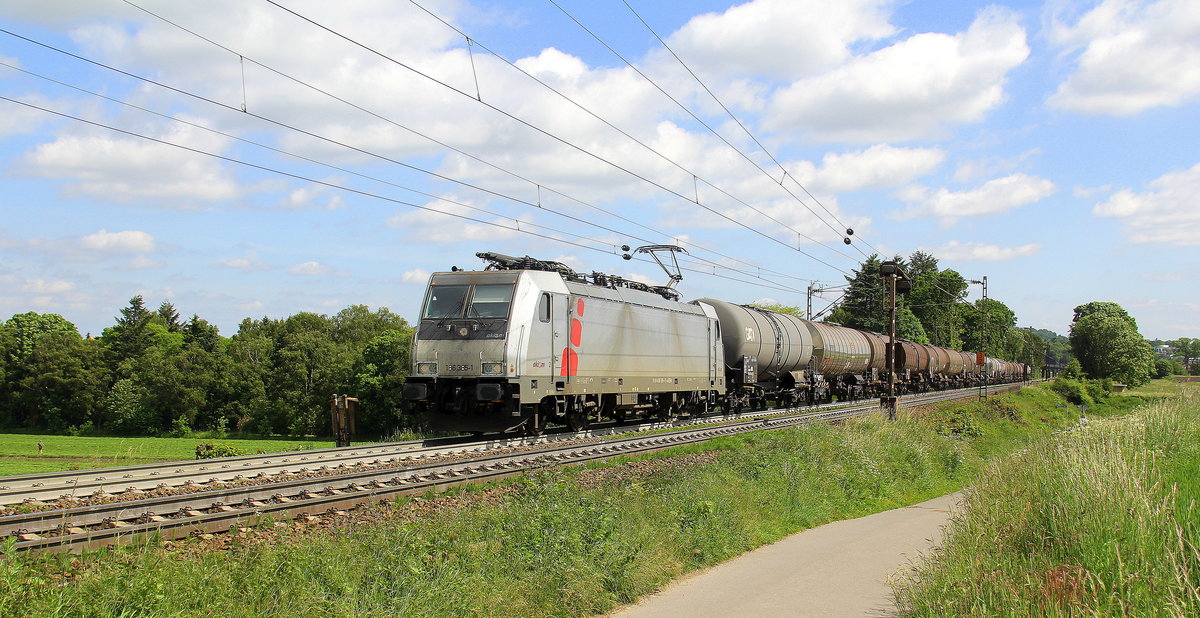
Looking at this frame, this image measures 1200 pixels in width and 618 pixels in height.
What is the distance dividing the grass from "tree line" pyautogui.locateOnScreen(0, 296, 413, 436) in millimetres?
48152

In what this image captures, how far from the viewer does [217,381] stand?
261 feet

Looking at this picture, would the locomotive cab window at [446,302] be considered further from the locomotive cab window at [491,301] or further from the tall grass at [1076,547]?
the tall grass at [1076,547]

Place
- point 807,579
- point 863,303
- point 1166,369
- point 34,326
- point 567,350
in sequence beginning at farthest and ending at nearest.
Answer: point 1166,369 → point 34,326 → point 863,303 → point 567,350 → point 807,579

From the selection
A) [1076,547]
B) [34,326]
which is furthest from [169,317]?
[1076,547]

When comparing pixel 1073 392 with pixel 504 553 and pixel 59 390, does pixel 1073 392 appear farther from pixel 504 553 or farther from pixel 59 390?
pixel 59 390

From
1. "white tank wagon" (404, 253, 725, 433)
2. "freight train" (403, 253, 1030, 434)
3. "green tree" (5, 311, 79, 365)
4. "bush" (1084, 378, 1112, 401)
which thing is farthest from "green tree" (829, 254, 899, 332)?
"green tree" (5, 311, 79, 365)

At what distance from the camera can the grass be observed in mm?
6496

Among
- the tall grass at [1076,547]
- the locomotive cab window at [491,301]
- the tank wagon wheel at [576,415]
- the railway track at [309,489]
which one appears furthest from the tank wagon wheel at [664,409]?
the tall grass at [1076,547]

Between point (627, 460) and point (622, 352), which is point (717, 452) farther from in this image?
point (622, 352)

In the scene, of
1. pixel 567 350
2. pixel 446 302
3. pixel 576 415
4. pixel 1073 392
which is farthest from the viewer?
pixel 1073 392

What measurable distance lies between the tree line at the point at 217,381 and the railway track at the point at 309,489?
4392 centimetres

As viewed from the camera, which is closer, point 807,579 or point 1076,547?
point 1076,547

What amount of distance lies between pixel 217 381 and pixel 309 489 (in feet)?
247

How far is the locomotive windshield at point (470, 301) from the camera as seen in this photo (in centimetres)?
1956
